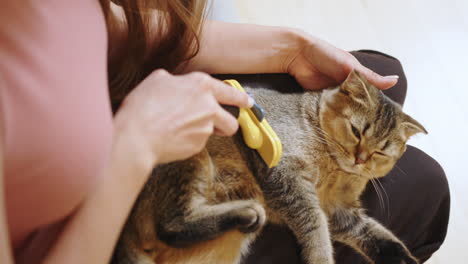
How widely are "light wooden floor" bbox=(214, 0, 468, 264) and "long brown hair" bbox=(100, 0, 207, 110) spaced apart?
1.11 metres

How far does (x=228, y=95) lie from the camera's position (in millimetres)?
851

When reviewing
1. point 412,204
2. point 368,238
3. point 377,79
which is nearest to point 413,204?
point 412,204

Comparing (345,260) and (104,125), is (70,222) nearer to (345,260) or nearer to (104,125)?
(104,125)

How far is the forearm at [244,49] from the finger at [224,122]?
46 centimetres

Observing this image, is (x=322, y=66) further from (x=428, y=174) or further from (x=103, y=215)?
(x=103, y=215)

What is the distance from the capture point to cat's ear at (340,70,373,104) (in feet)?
3.99

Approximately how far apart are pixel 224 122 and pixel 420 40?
212cm

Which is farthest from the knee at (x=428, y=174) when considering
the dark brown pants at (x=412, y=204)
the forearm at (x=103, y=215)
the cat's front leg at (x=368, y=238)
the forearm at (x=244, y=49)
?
the forearm at (x=103, y=215)

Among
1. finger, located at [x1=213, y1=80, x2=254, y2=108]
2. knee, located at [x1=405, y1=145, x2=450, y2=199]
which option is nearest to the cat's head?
knee, located at [x1=405, y1=145, x2=450, y2=199]

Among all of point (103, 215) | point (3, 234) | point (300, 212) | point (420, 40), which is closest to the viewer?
point (3, 234)

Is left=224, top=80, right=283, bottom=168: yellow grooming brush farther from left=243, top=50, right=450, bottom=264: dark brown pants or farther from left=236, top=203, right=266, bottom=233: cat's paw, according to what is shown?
left=243, top=50, right=450, bottom=264: dark brown pants

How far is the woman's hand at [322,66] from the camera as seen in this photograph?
131 centimetres

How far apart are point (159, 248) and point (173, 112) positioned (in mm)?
406

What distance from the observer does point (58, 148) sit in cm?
60
